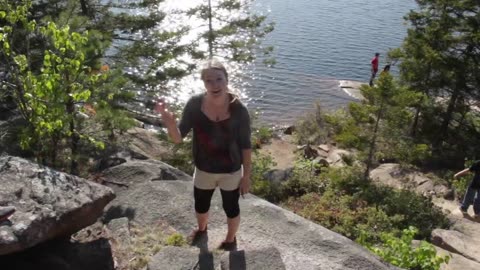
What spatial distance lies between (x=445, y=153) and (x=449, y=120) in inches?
54.7

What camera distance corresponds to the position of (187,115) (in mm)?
4449

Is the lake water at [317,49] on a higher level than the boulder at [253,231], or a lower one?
lower

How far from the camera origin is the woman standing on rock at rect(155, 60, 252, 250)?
13.8 feet

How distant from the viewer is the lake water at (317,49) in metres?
25.2

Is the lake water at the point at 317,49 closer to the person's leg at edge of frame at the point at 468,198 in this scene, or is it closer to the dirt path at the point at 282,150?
the dirt path at the point at 282,150

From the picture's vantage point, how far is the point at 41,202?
4375mm

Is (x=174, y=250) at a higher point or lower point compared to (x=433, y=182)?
higher

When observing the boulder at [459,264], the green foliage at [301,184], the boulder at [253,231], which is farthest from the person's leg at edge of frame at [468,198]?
the boulder at [253,231]

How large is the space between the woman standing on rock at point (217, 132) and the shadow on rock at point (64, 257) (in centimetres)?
112

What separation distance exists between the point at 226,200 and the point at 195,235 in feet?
2.68

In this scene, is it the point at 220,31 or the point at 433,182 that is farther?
the point at 220,31

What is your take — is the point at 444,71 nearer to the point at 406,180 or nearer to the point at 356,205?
the point at 406,180

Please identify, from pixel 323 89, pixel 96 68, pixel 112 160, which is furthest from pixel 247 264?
pixel 323 89

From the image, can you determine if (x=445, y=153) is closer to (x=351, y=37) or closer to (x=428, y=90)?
(x=428, y=90)
